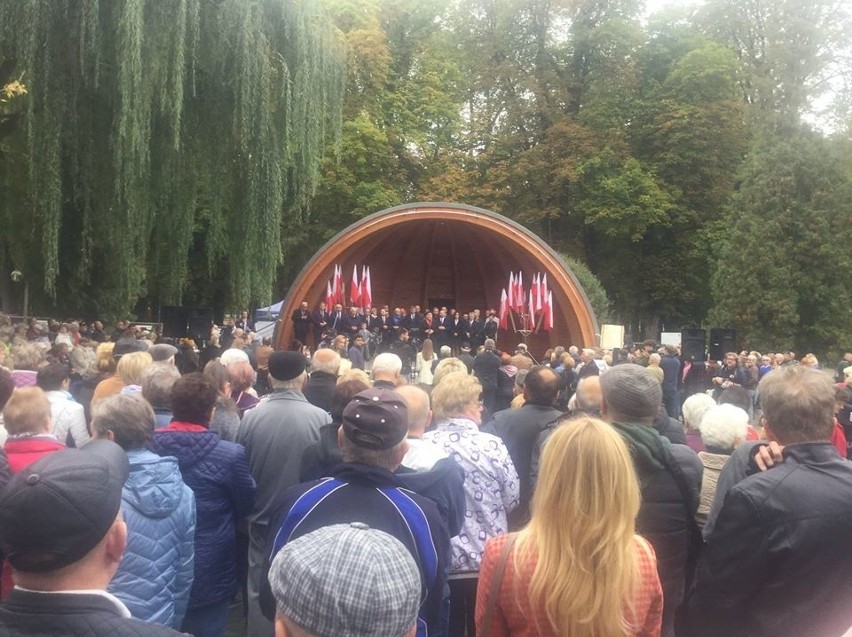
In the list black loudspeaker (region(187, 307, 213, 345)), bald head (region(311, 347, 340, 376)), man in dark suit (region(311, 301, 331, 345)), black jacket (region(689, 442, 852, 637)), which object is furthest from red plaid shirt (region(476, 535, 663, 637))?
man in dark suit (region(311, 301, 331, 345))

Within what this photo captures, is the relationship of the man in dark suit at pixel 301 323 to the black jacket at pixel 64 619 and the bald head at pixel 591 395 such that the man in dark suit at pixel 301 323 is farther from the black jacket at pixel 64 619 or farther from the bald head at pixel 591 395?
the black jacket at pixel 64 619

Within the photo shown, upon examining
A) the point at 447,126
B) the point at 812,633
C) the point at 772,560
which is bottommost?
the point at 812,633

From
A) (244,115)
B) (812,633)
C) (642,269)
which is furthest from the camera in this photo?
(642,269)

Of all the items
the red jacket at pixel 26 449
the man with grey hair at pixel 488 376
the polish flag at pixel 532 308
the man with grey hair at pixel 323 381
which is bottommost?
the man with grey hair at pixel 488 376

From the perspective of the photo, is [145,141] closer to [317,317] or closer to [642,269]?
[317,317]

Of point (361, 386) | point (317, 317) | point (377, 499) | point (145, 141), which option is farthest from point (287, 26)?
point (377, 499)

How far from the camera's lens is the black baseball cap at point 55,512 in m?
1.73

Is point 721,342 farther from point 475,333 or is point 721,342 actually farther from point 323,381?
point 323,381

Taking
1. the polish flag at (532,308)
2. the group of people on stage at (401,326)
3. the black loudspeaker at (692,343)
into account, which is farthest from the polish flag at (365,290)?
the black loudspeaker at (692,343)

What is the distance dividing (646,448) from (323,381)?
2.89m

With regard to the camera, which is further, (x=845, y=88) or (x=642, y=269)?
(x=642, y=269)

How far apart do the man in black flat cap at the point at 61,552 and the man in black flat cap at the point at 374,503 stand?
83cm

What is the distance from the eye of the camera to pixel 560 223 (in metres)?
33.8

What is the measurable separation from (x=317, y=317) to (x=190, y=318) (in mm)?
4522
